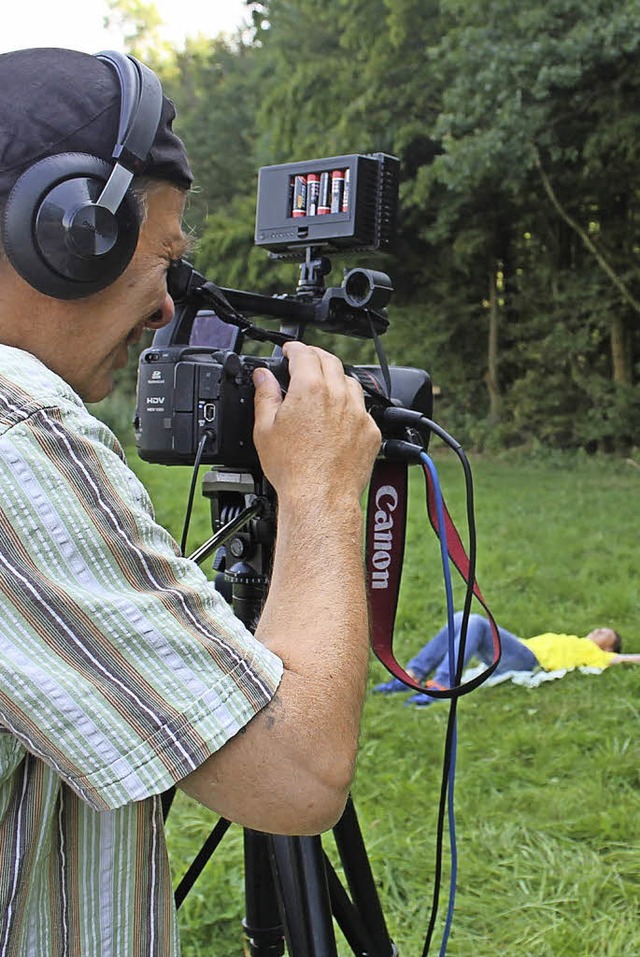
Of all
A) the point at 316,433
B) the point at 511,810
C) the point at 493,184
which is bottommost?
the point at 511,810

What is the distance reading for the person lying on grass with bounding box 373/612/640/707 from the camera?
412 cm

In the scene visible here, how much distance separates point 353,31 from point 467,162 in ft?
10.7

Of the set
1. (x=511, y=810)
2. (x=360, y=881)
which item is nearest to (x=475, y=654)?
(x=511, y=810)

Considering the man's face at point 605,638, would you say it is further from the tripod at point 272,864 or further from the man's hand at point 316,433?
the man's hand at point 316,433

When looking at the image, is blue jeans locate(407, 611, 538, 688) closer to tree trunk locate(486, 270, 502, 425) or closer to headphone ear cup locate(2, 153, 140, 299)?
headphone ear cup locate(2, 153, 140, 299)

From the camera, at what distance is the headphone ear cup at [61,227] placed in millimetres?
922

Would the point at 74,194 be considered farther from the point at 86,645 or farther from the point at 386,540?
the point at 386,540

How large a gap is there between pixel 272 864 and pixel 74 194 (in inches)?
36.6

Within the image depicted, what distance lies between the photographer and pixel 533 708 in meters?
3.74

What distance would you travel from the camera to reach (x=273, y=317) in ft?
4.64

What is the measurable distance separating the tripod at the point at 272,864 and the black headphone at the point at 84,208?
1.49ft

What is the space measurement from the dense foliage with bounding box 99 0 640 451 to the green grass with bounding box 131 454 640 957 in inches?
239

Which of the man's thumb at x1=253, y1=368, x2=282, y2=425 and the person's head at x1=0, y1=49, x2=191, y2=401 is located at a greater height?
the person's head at x1=0, y1=49, x2=191, y2=401

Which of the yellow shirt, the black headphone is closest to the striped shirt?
the black headphone
